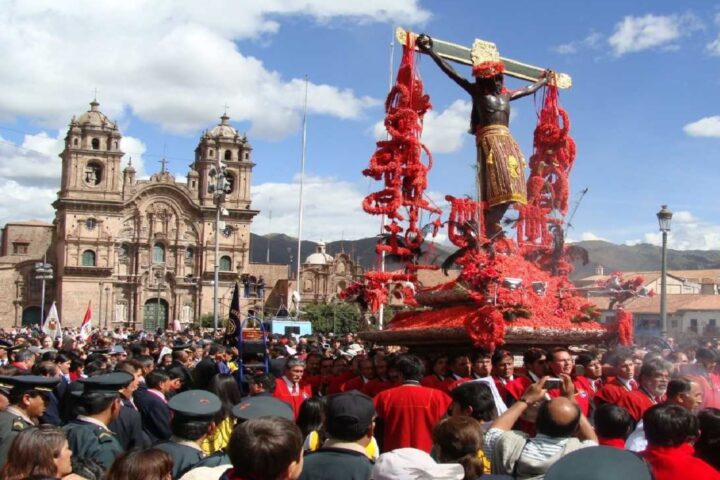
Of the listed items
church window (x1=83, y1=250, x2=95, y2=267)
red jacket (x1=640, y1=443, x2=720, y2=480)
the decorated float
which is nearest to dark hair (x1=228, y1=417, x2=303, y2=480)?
red jacket (x1=640, y1=443, x2=720, y2=480)

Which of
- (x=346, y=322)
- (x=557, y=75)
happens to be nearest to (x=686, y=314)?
(x=346, y=322)

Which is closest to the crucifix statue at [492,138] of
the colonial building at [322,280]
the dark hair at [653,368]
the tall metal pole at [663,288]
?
the dark hair at [653,368]

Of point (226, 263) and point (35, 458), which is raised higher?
point (226, 263)

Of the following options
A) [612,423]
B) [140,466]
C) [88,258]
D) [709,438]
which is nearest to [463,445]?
[612,423]

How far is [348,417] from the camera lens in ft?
14.9

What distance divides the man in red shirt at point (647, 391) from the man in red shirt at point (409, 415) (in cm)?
165

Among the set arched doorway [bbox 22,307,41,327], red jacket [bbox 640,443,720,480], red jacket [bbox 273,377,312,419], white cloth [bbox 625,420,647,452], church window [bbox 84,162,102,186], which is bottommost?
arched doorway [bbox 22,307,41,327]

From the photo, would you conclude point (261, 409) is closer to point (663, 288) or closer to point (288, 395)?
point (288, 395)

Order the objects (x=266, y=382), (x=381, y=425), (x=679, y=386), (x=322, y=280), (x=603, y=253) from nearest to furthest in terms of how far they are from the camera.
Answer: (x=679, y=386) → (x=381, y=425) → (x=266, y=382) → (x=322, y=280) → (x=603, y=253)

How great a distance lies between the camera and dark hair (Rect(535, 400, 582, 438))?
428 cm

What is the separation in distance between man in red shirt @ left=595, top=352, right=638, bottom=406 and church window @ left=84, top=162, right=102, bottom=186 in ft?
209

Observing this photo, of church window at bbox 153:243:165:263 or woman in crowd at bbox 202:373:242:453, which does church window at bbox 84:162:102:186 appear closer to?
church window at bbox 153:243:165:263

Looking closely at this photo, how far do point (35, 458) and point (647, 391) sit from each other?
17.6ft

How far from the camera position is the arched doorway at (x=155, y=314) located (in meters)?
67.0
